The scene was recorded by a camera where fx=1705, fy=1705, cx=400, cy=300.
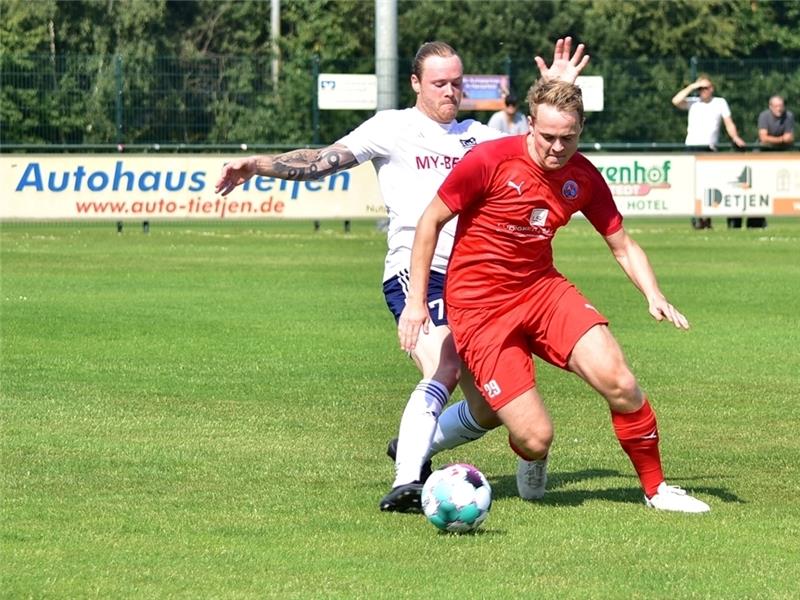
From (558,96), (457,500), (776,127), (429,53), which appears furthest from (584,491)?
(776,127)

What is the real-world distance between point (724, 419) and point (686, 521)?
3105mm

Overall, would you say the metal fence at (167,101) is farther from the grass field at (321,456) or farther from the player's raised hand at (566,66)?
the player's raised hand at (566,66)

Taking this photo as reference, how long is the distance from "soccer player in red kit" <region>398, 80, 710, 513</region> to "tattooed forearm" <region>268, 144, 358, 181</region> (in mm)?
819

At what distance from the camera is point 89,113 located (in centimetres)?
3134

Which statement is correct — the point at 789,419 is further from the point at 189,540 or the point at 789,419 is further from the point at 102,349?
the point at 102,349

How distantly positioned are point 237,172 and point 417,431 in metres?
1.45

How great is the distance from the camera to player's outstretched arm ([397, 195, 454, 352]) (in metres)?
7.32

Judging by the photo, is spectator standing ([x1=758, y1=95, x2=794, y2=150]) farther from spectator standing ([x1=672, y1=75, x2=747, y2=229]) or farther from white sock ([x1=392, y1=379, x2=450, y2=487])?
white sock ([x1=392, y1=379, x2=450, y2=487])

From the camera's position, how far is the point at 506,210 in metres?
7.56

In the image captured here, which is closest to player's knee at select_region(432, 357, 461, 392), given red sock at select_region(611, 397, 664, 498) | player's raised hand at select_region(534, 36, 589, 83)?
red sock at select_region(611, 397, 664, 498)

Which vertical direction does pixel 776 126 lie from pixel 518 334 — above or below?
above

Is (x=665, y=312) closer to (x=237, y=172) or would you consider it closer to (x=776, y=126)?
(x=237, y=172)

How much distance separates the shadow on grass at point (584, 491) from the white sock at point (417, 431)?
542 millimetres

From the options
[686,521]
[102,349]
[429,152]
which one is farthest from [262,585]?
[102,349]
